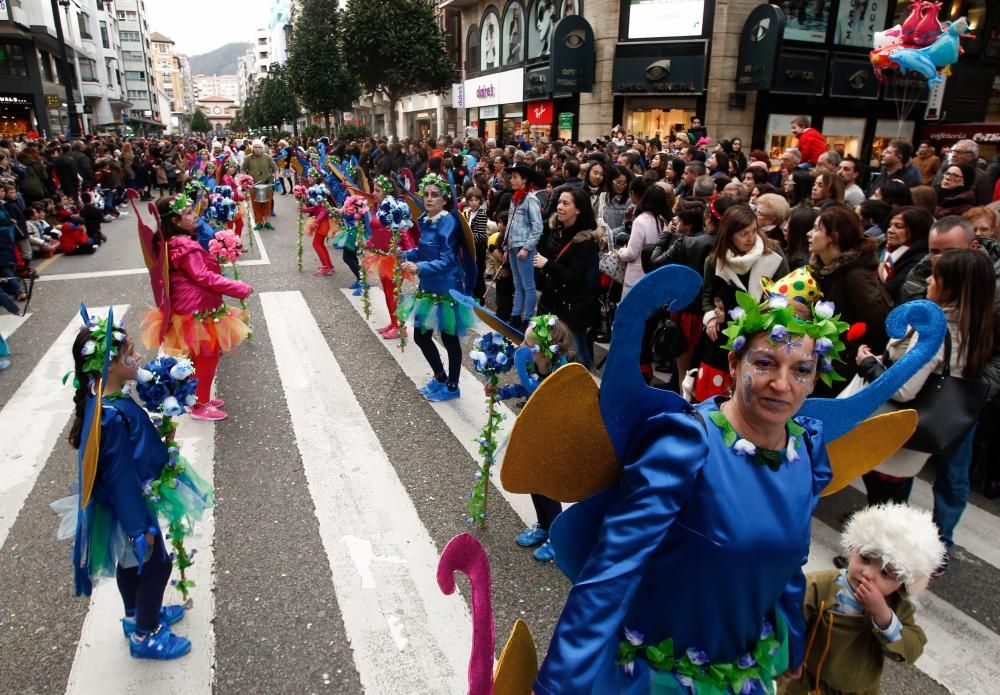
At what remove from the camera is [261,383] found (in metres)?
6.82

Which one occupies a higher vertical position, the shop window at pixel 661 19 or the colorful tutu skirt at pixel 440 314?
the shop window at pixel 661 19

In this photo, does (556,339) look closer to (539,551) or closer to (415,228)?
(539,551)

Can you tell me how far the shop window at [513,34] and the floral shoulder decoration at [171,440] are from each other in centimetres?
2794

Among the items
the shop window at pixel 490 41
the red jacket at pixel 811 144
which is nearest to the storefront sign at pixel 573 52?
the shop window at pixel 490 41

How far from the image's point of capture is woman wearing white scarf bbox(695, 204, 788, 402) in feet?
14.5

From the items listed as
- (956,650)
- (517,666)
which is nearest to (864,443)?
(517,666)

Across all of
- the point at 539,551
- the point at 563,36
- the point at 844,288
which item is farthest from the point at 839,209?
the point at 563,36

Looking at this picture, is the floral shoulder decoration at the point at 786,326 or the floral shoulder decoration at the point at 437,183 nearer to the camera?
the floral shoulder decoration at the point at 786,326

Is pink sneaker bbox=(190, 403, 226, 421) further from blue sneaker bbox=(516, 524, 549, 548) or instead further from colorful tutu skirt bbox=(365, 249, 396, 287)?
blue sneaker bbox=(516, 524, 549, 548)

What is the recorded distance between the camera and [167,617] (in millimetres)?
3457

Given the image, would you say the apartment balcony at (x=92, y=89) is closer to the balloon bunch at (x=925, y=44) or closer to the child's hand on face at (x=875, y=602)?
the balloon bunch at (x=925, y=44)

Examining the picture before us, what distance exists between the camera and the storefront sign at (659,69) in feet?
69.3

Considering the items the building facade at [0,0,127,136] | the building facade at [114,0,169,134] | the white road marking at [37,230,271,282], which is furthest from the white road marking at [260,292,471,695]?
the building facade at [114,0,169,134]

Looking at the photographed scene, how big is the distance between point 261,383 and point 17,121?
137 ft
